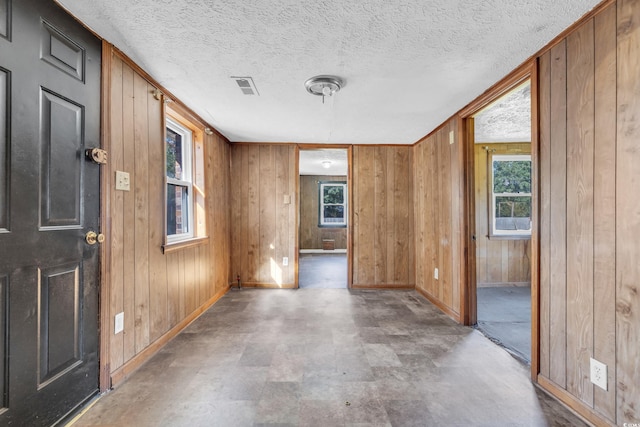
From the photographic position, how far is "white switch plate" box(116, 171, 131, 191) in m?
1.80

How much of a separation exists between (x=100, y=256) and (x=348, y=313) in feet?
7.66

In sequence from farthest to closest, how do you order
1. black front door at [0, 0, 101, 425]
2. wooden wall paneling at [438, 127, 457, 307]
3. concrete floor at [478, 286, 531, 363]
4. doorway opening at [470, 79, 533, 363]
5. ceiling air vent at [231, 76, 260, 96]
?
1. doorway opening at [470, 79, 533, 363]
2. wooden wall paneling at [438, 127, 457, 307]
3. concrete floor at [478, 286, 531, 363]
4. ceiling air vent at [231, 76, 260, 96]
5. black front door at [0, 0, 101, 425]

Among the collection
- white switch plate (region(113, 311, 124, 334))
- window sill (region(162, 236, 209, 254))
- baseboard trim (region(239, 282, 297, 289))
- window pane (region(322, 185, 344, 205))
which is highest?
window pane (region(322, 185, 344, 205))

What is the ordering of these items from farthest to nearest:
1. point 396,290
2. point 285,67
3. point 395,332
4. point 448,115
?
point 396,290 < point 448,115 < point 395,332 < point 285,67

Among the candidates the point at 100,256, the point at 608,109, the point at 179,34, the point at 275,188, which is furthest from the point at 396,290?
the point at 179,34

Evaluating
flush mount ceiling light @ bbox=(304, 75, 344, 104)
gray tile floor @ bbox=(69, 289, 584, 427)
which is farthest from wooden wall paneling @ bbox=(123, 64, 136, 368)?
flush mount ceiling light @ bbox=(304, 75, 344, 104)

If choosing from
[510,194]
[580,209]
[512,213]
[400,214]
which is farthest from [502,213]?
[580,209]

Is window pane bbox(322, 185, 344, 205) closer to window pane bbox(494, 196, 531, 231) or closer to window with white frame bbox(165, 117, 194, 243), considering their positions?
window pane bbox(494, 196, 531, 231)

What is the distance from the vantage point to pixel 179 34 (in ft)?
5.16

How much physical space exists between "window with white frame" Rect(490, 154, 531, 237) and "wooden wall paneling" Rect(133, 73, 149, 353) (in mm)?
4555

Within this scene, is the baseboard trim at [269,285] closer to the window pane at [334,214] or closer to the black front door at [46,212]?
the black front door at [46,212]

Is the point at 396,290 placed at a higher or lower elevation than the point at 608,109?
lower

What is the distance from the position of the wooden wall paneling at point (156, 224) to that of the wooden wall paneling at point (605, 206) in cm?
285

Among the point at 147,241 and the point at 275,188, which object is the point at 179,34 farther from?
the point at 275,188
